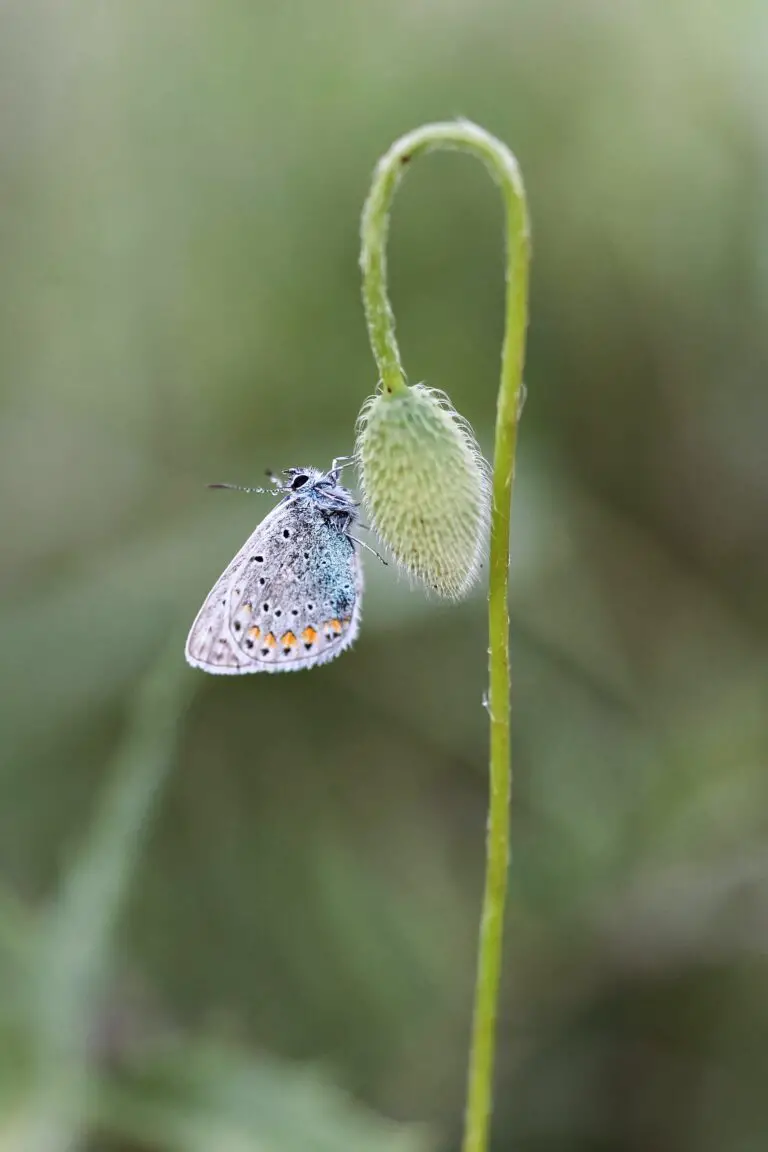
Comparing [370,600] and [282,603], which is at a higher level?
[370,600]

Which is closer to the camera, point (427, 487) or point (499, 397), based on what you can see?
point (499, 397)

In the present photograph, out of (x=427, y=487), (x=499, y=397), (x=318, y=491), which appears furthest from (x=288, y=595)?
A: (x=499, y=397)

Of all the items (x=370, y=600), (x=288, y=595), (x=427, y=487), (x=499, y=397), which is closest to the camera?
(x=499, y=397)

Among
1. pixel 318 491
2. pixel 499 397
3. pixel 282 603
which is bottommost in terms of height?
pixel 499 397

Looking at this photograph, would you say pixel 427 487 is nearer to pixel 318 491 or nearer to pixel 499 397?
pixel 499 397

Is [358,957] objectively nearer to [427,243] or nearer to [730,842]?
[730,842]

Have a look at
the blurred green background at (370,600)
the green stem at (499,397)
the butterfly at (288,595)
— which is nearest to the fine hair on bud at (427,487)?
the green stem at (499,397)

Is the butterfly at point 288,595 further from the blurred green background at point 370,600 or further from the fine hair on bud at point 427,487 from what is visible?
the fine hair on bud at point 427,487

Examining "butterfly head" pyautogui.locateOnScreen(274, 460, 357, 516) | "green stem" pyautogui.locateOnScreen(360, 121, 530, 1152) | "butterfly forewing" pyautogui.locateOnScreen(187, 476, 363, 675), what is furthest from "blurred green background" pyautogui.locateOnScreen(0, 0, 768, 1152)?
"green stem" pyautogui.locateOnScreen(360, 121, 530, 1152)
